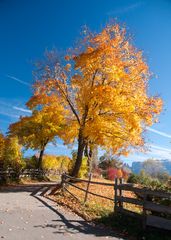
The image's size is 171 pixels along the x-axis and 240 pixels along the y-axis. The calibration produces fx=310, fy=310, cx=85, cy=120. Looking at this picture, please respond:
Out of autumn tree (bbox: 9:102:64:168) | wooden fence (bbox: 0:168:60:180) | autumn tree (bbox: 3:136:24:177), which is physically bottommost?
wooden fence (bbox: 0:168:60:180)

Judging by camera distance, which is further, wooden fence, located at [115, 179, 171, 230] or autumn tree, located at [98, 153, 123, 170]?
autumn tree, located at [98, 153, 123, 170]

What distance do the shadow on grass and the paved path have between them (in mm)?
915

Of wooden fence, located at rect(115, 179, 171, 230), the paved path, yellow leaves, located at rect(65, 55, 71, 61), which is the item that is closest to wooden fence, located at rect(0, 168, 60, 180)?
yellow leaves, located at rect(65, 55, 71, 61)

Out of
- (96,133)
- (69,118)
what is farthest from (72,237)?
(69,118)

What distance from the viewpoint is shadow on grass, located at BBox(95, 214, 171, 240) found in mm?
10858

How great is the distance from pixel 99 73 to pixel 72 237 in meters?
17.5

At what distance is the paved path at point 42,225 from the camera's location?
386 inches

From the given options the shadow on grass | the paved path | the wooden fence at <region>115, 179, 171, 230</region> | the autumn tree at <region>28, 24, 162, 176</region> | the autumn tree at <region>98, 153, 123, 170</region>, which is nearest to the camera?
the paved path

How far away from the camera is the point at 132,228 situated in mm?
11945

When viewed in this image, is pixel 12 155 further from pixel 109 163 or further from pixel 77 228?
pixel 109 163

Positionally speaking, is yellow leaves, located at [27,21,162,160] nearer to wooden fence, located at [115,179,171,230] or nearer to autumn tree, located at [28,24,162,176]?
autumn tree, located at [28,24,162,176]

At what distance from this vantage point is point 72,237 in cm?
1008

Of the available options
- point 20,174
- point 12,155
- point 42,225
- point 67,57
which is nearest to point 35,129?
point 20,174

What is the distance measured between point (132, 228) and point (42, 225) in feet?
11.3
